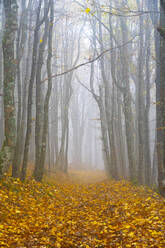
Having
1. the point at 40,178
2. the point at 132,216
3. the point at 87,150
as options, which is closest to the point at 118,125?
the point at 40,178

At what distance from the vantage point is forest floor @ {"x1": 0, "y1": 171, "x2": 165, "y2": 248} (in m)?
4.91

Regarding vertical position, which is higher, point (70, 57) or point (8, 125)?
point (70, 57)

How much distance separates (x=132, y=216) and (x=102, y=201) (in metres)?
2.56

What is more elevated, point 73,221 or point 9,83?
point 9,83

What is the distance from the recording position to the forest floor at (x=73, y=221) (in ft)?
16.1

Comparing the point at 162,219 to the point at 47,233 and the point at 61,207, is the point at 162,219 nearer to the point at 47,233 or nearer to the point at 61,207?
the point at 47,233

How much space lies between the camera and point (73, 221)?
639 centimetres

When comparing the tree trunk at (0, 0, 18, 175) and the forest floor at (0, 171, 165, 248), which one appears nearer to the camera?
the forest floor at (0, 171, 165, 248)

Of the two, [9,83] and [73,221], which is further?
[9,83]

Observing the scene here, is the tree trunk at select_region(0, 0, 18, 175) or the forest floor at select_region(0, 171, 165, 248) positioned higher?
the tree trunk at select_region(0, 0, 18, 175)

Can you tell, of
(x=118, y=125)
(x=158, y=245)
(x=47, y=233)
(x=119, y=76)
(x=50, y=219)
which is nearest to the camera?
(x=158, y=245)

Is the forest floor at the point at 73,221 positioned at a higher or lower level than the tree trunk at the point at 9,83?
lower

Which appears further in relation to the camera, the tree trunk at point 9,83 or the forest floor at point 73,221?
the tree trunk at point 9,83

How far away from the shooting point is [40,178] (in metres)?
10.4
